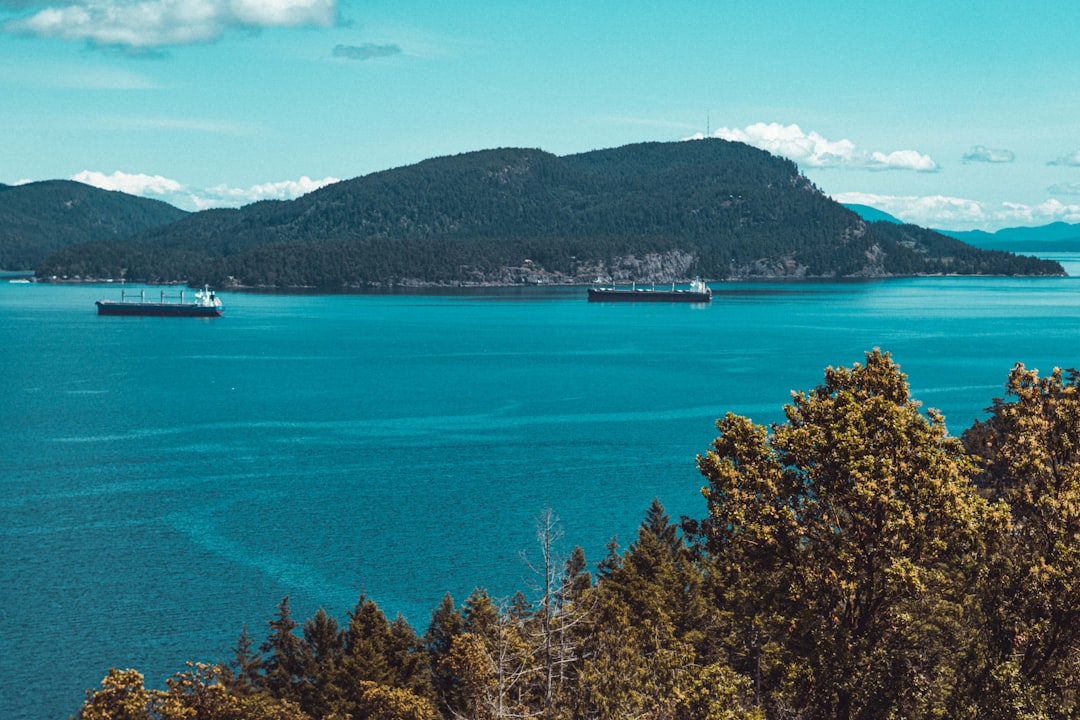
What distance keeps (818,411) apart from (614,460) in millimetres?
77925

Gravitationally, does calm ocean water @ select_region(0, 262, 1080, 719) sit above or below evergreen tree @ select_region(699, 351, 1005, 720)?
below

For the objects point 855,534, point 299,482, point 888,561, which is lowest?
point 299,482

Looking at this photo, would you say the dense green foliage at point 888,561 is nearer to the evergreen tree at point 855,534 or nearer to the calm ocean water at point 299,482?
the evergreen tree at point 855,534

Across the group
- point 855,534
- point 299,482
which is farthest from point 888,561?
point 299,482

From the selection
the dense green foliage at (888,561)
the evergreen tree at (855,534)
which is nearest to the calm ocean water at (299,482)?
the dense green foliage at (888,561)

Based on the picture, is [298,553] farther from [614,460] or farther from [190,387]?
[190,387]

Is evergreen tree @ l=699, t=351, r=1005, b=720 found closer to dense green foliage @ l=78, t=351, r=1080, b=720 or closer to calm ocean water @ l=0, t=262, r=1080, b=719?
dense green foliage @ l=78, t=351, r=1080, b=720

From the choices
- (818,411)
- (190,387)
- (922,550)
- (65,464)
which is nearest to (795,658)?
(922,550)

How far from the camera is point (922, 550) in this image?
23.7 meters

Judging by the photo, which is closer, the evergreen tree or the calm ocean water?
the evergreen tree

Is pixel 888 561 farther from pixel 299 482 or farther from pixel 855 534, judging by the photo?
pixel 299 482

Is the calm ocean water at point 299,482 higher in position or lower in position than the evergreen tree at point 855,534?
lower

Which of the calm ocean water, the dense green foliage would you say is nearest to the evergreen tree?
the dense green foliage

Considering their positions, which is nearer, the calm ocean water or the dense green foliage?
the dense green foliage
